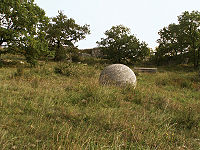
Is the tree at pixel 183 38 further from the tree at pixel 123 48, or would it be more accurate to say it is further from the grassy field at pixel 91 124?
the grassy field at pixel 91 124

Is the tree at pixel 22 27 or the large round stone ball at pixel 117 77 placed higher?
the tree at pixel 22 27

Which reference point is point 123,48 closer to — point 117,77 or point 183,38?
point 183,38

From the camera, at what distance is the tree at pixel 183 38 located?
84.6 ft

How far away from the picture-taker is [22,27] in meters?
14.2

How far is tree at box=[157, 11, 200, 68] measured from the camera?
84.6 feet

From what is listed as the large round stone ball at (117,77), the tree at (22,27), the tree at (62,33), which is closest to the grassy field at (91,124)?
the large round stone ball at (117,77)

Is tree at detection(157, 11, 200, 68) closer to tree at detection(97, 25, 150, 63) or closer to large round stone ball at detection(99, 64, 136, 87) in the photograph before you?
tree at detection(97, 25, 150, 63)

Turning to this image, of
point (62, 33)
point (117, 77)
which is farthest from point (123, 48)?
point (117, 77)

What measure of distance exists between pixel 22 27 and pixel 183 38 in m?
26.8

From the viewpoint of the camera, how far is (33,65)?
15.5 m

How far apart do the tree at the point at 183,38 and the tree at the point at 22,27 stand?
23113 millimetres

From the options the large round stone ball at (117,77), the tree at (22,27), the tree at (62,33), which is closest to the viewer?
the large round stone ball at (117,77)

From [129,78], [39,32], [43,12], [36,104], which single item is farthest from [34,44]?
[36,104]

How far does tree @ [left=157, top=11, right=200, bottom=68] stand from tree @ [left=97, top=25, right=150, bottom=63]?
6249 mm
